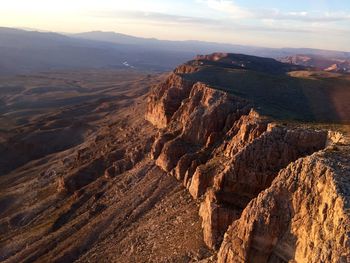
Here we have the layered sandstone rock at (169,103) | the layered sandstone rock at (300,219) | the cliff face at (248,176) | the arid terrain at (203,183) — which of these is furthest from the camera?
the layered sandstone rock at (169,103)

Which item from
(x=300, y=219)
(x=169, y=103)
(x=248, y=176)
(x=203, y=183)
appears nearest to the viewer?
(x=300, y=219)

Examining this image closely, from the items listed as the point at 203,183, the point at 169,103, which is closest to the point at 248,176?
the point at 203,183

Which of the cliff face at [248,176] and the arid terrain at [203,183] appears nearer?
the cliff face at [248,176]

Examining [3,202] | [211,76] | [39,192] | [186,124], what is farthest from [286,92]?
[3,202]

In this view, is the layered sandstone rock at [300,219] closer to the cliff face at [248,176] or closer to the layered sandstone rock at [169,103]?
the cliff face at [248,176]

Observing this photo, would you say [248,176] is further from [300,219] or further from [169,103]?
[169,103]

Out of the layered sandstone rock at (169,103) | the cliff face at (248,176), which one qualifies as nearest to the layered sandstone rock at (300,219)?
the cliff face at (248,176)

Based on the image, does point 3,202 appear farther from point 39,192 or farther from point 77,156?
point 77,156

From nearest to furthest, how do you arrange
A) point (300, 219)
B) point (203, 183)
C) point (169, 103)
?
point (300, 219)
point (203, 183)
point (169, 103)
